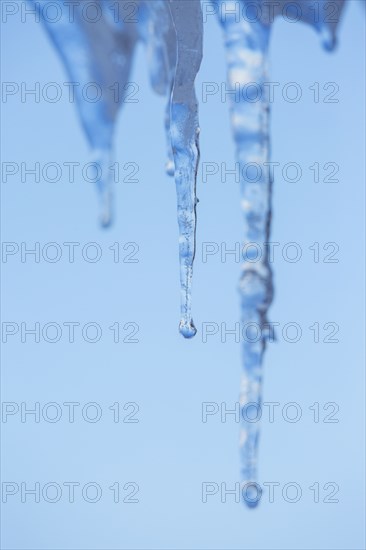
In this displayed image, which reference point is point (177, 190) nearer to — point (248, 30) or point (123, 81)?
point (248, 30)

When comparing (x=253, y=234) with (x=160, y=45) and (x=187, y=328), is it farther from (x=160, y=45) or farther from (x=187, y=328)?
(x=160, y=45)

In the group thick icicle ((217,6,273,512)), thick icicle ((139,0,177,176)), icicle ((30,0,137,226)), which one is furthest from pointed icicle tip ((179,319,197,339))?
icicle ((30,0,137,226))

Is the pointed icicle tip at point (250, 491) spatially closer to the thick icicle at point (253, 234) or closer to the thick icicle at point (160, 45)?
the thick icicle at point (253, 234)

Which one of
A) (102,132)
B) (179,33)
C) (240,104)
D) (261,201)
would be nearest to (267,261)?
(261,201)

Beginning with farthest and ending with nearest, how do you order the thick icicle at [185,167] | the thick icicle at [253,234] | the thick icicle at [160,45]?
the thick icicle at [160,45]
the thick icicle at [185,167]
the thick icicle at [253,234]

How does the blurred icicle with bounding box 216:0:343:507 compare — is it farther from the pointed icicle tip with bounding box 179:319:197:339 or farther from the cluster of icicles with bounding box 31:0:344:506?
the pointed icicle tip with bounding box 179:319:197:339

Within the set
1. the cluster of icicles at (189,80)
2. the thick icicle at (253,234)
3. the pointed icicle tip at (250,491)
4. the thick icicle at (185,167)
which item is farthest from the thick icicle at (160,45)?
the pointed icicle tip at (250,491)

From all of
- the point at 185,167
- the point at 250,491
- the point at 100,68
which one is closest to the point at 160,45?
the point at 100,68

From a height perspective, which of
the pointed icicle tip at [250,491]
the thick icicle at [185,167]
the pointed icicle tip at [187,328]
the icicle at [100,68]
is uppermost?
the icicle at [100,68]

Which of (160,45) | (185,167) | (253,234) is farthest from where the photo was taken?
(160,45)
